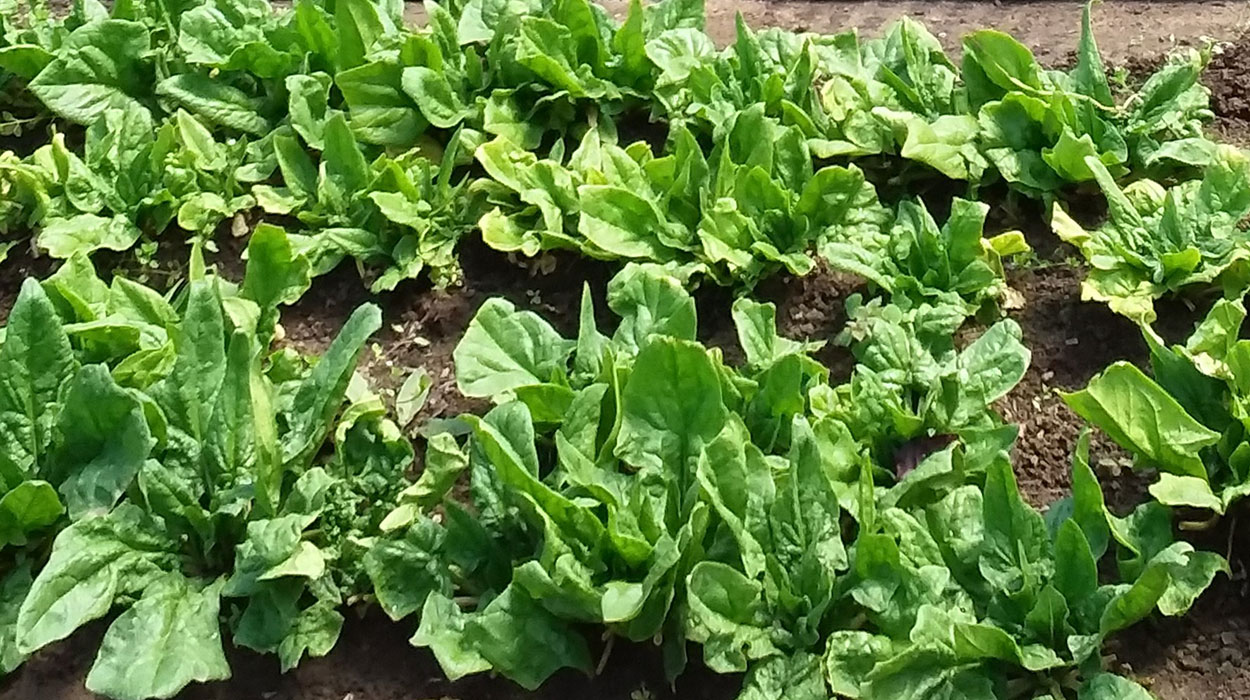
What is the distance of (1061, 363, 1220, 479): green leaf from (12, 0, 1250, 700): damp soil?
0.15 m

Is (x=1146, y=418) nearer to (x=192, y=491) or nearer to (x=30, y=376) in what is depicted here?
(x=192, y=491)

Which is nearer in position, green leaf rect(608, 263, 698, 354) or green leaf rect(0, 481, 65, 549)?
green leaf rect(0, 481, 65, 549)

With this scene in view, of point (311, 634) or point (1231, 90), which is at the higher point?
point (1231, 90)

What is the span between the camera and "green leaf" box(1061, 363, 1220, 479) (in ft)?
8.10

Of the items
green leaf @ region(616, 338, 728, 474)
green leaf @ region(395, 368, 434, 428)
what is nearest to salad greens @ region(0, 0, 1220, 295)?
green leaf @ region(395, 368, 434, 428)

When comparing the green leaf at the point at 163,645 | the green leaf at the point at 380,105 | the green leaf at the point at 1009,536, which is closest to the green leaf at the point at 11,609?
the green leaf at the point at 163,645

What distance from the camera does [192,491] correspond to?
8.55 feet

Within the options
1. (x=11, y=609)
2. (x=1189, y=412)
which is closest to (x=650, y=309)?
(x=1189, y=412)

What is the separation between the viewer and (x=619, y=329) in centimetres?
285

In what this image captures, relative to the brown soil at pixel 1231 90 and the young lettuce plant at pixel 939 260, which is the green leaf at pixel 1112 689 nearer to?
the young lettuce plant at pixel 939 260

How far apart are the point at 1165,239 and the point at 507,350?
151cm

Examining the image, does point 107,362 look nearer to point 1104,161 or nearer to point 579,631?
point 579,631

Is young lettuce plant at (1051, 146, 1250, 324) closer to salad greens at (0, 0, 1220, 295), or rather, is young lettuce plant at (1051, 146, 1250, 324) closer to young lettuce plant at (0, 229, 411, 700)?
salad greens at (0, 0, 1220, 295)

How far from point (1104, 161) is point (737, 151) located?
34.8 inches
